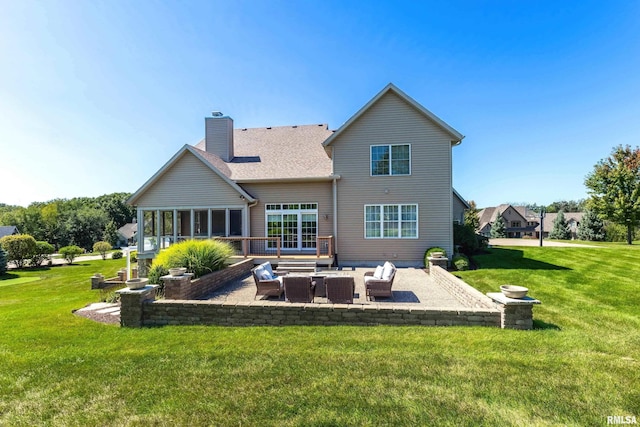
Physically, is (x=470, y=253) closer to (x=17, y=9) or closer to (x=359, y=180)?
(x=359, y=180)

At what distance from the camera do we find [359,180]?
45.8 ft

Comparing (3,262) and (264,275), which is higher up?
(264,275)

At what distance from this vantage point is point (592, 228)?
40.6m

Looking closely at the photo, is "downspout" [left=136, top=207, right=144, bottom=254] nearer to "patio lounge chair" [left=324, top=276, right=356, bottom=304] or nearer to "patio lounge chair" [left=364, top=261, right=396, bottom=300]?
"patio lounge chair" [left=324, top=276, right=356, bottom=304]

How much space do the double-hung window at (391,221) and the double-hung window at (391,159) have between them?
1.70 meters

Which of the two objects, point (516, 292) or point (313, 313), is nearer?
point (516, 292)

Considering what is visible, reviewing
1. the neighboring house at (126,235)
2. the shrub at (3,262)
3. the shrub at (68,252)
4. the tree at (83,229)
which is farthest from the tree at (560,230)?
the tree at (83,229)

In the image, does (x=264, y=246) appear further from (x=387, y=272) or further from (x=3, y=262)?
(x=3, y=262)

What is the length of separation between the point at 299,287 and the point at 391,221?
801 cm

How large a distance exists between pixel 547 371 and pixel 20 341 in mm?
9135

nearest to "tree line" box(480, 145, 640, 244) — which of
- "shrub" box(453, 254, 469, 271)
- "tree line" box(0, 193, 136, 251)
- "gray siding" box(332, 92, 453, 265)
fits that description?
"gray siding" box(332, 92, 453, 265)

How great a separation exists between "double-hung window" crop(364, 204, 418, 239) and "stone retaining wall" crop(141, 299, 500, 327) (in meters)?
8.11

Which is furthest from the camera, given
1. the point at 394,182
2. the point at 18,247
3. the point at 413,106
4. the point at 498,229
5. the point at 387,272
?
the point at 498,229

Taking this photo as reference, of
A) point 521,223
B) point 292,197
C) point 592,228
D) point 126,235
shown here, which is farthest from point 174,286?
point 521,223
